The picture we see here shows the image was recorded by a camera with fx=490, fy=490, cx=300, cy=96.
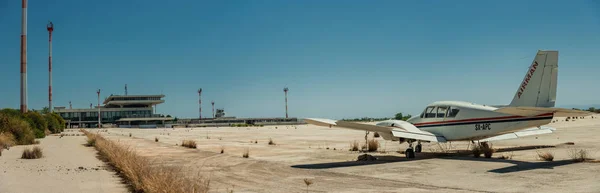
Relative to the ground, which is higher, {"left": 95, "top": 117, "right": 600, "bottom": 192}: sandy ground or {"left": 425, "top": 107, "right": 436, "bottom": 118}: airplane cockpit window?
{"left": 425, "top": 107, "right": 436, "bottom": 118}: airplane cockpit window

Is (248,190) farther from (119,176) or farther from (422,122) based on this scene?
(422,122)

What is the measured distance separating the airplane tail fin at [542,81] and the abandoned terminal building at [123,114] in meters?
154

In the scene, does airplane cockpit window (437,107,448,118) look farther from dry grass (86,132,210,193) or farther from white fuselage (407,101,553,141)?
dry grass (86,132,210,193)

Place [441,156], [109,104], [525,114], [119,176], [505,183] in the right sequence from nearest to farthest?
[505,183] → [119,176] → [525,114] → [441,156] → [109,104]

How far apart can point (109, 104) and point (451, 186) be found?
6993 inches

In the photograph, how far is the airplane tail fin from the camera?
670 inches

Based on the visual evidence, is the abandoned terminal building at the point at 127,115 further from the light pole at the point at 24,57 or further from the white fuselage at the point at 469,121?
the white fuselage at the point at 469,121

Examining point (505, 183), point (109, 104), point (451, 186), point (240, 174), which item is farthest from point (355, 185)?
point (109, 104)

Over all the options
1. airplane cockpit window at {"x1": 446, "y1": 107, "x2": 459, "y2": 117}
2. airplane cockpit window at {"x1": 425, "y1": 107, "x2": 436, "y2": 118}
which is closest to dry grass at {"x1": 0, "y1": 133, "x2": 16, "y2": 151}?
airplane cockpit window at {"x1": 425, "y1": 107, "x2": 436, "y2": 118}

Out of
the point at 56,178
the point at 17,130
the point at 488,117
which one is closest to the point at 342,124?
the point at 488,117

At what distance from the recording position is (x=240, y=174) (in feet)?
48.0

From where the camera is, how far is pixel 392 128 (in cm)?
1895

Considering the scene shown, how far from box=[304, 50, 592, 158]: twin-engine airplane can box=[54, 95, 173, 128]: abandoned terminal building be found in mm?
151156

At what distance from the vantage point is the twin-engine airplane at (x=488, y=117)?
17.0 meters
